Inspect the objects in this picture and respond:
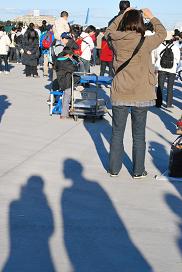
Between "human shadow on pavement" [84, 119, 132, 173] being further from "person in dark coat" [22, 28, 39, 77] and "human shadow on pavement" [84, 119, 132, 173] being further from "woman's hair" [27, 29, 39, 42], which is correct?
"woman's hair" [27, 29, 39, 42]

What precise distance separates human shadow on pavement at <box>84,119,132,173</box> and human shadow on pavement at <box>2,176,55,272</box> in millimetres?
1534

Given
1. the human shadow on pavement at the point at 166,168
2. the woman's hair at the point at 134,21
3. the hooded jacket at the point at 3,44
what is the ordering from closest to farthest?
1. the human shadow on pavement at the point at 166,168
2. the woman's hair at the point at 134,21
3. the hooded jacket at the point at 3,44

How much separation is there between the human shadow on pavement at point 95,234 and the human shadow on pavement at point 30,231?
0.17m

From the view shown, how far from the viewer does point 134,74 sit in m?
6.01

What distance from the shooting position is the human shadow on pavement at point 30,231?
3881 mm

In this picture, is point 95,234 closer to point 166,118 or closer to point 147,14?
point 147,14

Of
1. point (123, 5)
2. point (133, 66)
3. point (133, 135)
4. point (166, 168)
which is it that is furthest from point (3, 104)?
point (133, 66)

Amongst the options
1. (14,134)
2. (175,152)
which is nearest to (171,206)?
(175,152)

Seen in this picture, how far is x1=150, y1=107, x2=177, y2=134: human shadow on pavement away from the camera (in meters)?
9.94

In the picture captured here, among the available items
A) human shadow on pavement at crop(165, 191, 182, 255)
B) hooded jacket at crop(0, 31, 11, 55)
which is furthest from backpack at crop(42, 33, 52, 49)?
human shadow on pavement at crop(165, 191, 182, 255)

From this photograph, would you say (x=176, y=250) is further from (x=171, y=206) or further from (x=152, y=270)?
(x=171, y=206)

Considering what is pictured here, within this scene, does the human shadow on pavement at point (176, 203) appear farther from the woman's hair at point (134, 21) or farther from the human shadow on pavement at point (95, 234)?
the woman's hair at point (134, 21)

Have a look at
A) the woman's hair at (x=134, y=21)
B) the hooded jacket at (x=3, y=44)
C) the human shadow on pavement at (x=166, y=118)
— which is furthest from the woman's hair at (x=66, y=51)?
the hooded jacket at (x=3, y=44)

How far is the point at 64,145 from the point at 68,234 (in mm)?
3610
